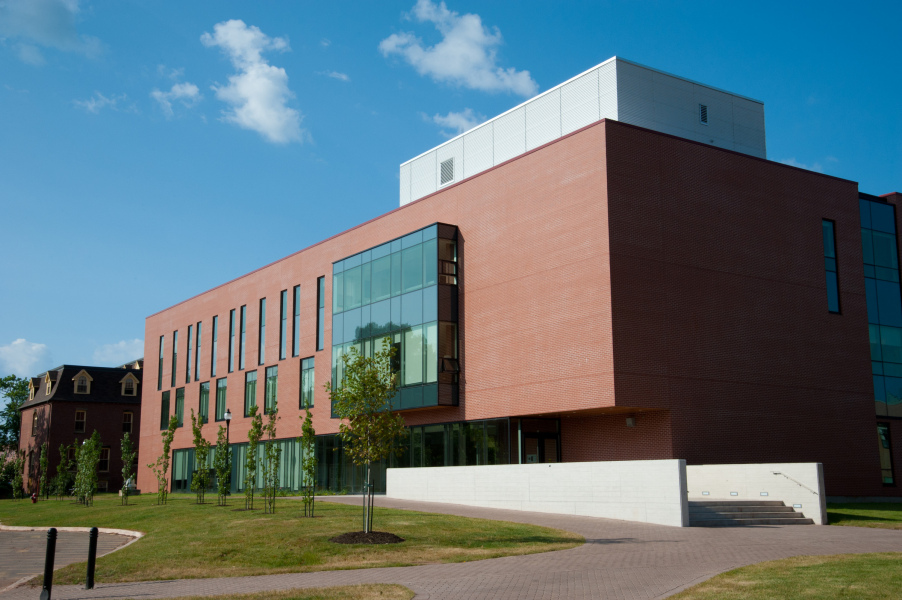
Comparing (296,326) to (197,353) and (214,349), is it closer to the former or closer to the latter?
(214,349)

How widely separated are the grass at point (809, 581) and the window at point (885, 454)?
71.2 feet

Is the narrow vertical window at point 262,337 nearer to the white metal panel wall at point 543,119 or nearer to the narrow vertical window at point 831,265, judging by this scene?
the white metal panel wall at point 543,119

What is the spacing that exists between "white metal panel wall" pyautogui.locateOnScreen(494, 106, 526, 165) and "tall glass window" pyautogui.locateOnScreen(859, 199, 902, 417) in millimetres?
14919

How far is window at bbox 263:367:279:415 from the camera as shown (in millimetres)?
47094

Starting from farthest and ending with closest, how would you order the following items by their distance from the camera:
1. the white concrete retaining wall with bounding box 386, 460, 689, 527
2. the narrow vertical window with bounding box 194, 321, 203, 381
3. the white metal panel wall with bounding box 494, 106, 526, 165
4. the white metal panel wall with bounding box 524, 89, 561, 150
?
the narrow vertical window with bounding box 194, 321, 203, 381 < the white metal panel wall with bounding box 494, 106, 526, 165 < the white metal panel wall with bounding box 524, 89, 561, 150 < the white concrete retaining wall with bounding box 386, 460, 689, 527

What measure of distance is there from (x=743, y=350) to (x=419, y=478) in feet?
42.3

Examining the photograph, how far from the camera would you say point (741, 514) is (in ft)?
73.6

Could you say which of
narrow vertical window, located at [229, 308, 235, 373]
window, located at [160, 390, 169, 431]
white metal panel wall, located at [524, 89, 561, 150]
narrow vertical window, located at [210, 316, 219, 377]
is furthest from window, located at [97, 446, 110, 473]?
white metal panel wall, located at [524, 89, 561, 150]

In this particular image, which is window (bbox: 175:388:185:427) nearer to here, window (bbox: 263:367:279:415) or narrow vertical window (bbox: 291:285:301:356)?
window (bbox: 263:367:279:415)

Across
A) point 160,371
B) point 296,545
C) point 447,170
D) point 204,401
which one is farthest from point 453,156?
point 160,371

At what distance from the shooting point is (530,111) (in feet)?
125

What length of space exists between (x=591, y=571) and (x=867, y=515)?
1502cm

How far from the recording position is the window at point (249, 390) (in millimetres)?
49141

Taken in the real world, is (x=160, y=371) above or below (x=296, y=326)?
below
